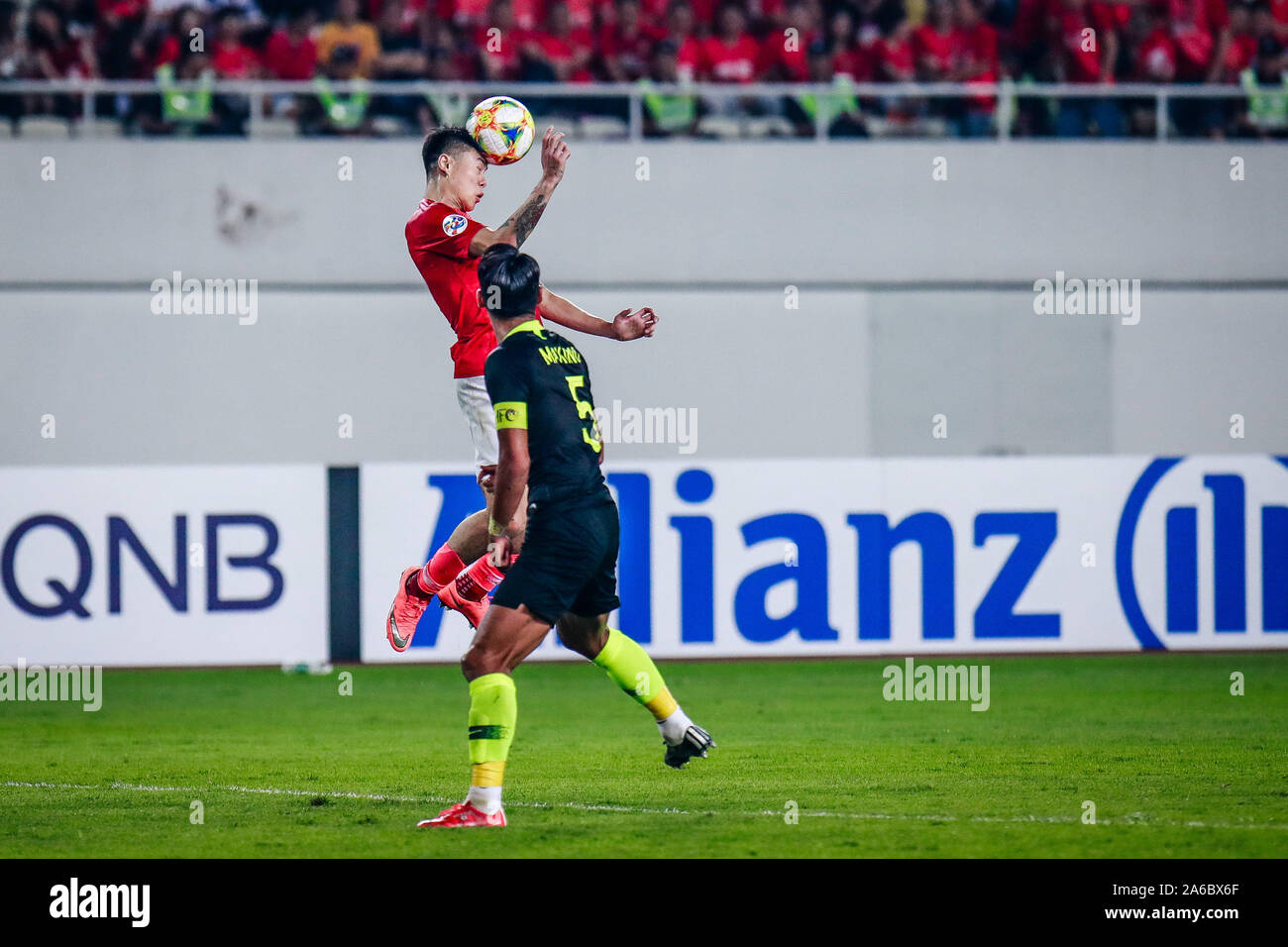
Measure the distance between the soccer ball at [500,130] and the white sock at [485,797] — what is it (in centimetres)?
313

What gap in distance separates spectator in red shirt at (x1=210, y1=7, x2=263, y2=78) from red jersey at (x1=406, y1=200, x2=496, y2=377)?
7874mm

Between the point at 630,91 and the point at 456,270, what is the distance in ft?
22.2

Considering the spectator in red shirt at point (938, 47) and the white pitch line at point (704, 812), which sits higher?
the spectator in red shirt at point (938, 47)

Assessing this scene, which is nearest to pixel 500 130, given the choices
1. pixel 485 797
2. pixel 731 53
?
pixel 485 797

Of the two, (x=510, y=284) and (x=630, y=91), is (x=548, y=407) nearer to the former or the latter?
(x=510, y=284)

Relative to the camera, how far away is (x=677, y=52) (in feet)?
51.1

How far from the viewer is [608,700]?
11688 millimetres

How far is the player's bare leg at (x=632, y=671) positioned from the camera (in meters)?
7.06

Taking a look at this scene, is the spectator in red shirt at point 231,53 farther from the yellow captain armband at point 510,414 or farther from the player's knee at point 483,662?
the player's knee at point 483,662

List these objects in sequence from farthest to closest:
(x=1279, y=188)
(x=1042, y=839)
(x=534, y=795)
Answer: (x=1279, y=188) < (x=534, y=795) < (x=1042, y=839)

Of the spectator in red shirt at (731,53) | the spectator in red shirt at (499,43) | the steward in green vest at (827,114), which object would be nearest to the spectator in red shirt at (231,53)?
the spectator in red shirt at (499,43)

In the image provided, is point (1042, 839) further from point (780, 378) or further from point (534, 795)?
point (780, 378)

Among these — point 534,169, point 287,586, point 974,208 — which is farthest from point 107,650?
point 974,208

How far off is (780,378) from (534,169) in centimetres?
278
